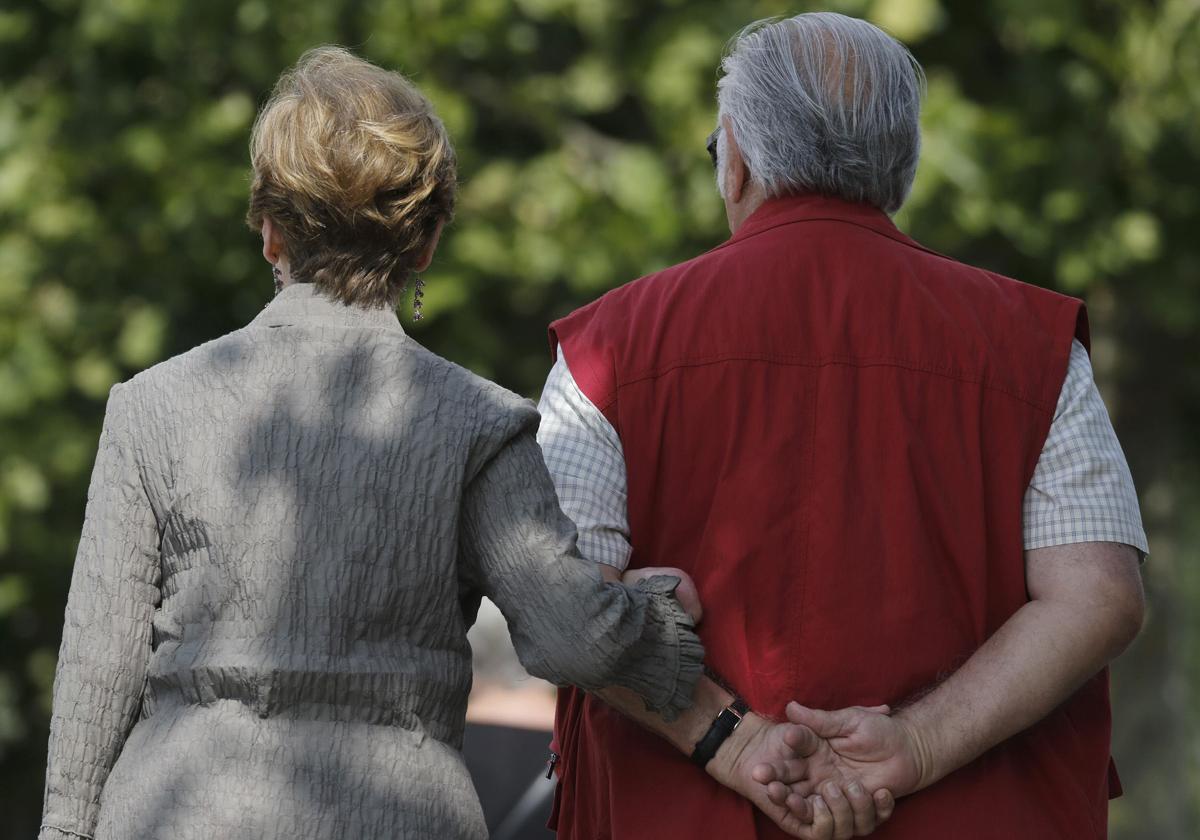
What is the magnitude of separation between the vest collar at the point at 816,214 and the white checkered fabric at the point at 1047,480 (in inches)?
13.4

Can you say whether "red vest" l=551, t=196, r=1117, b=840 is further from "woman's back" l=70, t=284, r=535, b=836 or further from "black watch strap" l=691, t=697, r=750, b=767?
"woman's back" l=70, t=284, r=535, b=836

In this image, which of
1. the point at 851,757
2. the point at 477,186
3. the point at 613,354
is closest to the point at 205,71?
the point at 477,186

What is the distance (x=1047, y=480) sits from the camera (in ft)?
8.07

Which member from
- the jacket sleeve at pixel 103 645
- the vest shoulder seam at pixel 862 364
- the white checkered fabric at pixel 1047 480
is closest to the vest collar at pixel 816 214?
the vest shoulder seam at pixel 862 364

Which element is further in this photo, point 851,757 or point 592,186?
point 592,186

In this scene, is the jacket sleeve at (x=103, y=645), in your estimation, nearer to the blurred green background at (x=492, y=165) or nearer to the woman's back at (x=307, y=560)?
the woman's back at (x=307, y=560)

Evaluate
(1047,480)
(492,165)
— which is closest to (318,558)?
(1047,480)

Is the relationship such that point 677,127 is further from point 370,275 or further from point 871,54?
point 370,275

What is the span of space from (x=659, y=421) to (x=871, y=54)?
612 mm

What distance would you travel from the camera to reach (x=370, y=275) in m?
2.24

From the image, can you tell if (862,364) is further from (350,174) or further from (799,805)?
(350,174)

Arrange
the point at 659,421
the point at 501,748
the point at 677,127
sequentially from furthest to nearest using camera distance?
the point at 677,127, the point at 501,748, the point at 659,421

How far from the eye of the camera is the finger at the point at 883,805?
91.9 inches

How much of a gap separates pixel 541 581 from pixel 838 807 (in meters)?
0.52
